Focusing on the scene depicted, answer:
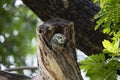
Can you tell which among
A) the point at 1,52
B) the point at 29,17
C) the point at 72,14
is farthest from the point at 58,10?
the point at 29,17

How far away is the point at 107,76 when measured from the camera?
51.9 inches

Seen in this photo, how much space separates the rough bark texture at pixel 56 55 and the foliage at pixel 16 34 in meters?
1.97

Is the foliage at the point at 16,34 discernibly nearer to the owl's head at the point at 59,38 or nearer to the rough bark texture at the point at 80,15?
the rough bark texture at the point at 80,15

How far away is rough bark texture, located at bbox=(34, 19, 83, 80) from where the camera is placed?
1226mm

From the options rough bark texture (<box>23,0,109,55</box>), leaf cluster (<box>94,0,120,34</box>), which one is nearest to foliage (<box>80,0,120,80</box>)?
leaf cluster (<box>94,0,120,34</box>)

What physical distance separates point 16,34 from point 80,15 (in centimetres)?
209

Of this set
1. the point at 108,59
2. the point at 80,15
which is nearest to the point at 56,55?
the point at 108,59

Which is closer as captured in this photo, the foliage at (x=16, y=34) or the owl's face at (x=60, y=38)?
the owl's face at (x=60, y=38)

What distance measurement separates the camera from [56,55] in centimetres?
123

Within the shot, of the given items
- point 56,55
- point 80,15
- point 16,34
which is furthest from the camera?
point 16,34

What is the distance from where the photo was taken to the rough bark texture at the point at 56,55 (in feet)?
4.02

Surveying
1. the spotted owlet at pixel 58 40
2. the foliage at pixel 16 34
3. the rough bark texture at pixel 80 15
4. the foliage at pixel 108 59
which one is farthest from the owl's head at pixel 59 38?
the foliage at pixel 16 34

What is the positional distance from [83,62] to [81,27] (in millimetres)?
760

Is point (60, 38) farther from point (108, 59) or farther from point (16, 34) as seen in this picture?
point (16, 34)
